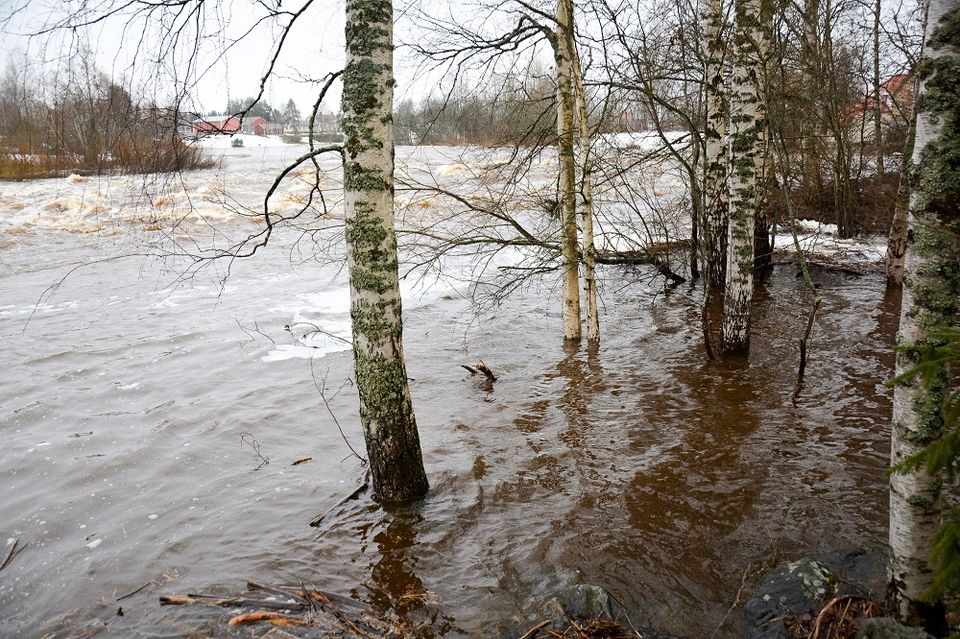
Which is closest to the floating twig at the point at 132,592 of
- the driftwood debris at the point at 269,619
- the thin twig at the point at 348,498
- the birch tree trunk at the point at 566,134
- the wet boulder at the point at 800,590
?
the driftwood debris at the point at 269,619

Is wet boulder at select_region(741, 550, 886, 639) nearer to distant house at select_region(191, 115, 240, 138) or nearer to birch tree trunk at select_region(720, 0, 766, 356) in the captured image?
birch tree trunk at select_region(720, 0, 766, 356)

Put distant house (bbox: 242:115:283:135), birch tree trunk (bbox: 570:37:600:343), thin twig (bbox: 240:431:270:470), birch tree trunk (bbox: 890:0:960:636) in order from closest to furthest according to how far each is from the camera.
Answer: birch tree trunk (bbox: 890:0:960:636) → distant house (bbox: 242:115:283:135) → thin twig (bbox: 240:431:270:470) → birch tree trunk (bbox: 570:37:600:343)

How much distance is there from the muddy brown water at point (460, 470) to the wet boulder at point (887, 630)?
0.92 metres

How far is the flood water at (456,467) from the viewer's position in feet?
13.9

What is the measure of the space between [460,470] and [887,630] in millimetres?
3775

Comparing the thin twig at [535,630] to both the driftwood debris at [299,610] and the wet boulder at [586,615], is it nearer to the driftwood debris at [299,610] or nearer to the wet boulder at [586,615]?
the wet boulder at [586,615]

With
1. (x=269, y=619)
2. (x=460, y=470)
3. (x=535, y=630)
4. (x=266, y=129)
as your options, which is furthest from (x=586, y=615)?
(x=266, y=129)

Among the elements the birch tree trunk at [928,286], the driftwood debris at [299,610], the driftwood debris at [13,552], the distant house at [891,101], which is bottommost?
the driftwood debris at [13,552]

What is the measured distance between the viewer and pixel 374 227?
4.39 metres

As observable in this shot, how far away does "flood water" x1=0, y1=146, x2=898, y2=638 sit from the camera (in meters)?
4.25

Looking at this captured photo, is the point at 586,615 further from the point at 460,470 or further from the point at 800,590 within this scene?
the point at 460,470

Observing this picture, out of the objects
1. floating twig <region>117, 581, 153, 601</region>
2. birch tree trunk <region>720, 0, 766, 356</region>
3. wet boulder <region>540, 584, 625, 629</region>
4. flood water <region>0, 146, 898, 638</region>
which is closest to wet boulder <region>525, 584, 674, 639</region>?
wet boulder <region>540, 584, 625, 629</region>

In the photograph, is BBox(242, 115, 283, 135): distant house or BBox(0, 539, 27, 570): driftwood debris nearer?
BBox(0, 539, 27, 570): driftwood debris

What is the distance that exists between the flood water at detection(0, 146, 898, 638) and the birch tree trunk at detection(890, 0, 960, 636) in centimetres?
120
